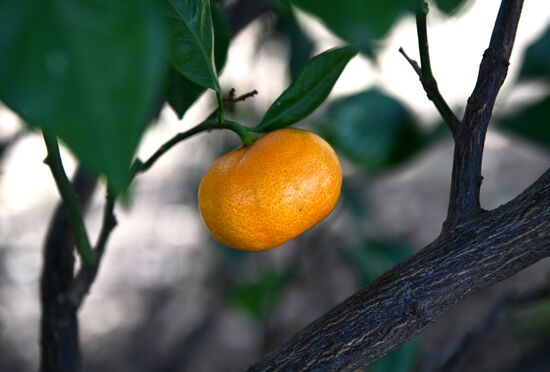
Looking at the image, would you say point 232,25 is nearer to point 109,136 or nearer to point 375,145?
point 375,145

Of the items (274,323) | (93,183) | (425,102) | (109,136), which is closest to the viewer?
(109,136)

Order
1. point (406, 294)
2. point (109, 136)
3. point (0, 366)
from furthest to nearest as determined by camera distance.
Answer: point (0, 366) → point (406, 294) → point (109, 136)

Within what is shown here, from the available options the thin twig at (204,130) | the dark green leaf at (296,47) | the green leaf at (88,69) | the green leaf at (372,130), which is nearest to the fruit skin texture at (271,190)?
the thin twig at (204,130)

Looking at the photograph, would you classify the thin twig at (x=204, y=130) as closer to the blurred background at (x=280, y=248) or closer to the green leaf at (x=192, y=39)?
the green leaf at (x=192, y=39)

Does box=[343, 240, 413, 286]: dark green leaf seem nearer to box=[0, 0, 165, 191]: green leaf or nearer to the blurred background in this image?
the blurred background

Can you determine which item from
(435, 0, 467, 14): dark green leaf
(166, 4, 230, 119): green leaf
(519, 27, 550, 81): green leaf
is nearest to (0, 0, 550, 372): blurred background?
(519, 27, 550, 81): green leaf

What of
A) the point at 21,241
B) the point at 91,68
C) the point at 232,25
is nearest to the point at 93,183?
the point at 232,25
